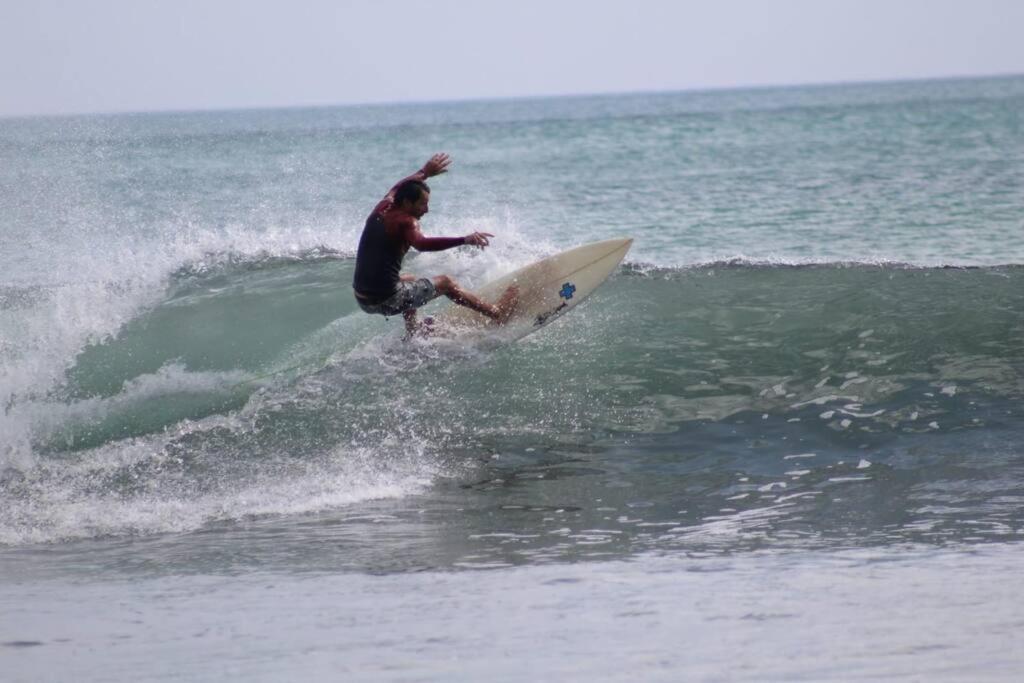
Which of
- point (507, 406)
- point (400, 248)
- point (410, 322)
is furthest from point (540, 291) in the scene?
point (400, 248)

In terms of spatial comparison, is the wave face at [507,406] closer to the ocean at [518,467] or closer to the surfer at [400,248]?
the ocean at [518,467]

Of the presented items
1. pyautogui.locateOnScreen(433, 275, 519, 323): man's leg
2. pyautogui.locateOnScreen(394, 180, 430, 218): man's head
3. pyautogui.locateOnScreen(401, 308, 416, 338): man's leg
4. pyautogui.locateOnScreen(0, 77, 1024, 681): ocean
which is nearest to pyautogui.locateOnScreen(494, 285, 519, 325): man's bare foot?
pyautogui.locateOnScreen(433, 275, 519, 323): man's leg

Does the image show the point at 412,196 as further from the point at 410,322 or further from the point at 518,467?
the point at 518,467

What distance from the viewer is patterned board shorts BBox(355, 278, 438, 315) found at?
28.4 feet

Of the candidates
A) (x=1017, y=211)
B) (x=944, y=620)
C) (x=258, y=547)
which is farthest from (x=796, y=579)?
(x=1017, y=211)

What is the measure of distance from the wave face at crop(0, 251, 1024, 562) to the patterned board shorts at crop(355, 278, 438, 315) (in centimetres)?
55

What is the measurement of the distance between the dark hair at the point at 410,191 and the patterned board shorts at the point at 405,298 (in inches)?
26.5

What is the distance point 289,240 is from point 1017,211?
11.4 metres

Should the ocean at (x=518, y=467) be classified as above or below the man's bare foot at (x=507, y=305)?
below

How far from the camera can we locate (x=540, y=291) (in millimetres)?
9547

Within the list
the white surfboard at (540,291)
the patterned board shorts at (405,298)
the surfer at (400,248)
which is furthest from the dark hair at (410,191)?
the white surfboard at (540,291)

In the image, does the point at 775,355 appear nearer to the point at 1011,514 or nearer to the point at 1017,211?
the point at 1011,514

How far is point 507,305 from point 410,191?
1.56 meters

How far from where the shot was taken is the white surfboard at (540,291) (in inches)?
371
